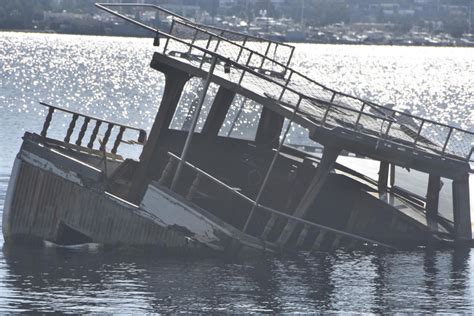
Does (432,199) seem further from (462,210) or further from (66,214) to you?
(66,214)

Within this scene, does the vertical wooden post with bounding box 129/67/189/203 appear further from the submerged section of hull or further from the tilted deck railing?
the submerged section of hull

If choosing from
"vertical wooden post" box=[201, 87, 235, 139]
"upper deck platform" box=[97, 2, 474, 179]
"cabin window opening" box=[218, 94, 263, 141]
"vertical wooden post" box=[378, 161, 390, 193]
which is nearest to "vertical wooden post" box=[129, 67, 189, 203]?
"upper deck platform" box=[97, 2, 474, 179]

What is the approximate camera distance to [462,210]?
38906 mm

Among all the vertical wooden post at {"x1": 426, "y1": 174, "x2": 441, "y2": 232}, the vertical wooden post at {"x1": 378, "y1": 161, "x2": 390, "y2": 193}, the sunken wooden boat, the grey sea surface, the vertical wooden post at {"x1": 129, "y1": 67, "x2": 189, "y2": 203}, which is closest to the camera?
the grey sea surface

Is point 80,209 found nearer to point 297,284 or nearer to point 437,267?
point 297,284

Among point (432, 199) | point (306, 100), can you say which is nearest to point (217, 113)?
point (306, 100)

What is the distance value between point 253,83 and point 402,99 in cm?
11069

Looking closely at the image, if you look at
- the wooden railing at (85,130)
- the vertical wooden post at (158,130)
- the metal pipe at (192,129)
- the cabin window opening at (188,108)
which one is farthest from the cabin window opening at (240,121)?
the metal pipe at (192,129)

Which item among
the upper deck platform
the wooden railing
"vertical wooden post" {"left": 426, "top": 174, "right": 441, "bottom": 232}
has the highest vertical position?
the upper deck platform

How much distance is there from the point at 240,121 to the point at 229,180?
1.84 metres

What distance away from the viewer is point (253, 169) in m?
39.7

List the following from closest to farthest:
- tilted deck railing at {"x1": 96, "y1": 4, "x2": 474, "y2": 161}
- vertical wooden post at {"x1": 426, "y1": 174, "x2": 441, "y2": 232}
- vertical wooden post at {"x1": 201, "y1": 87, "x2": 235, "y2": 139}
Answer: tilted deck railing at {"x1": 96, "y1": 4, "x2": 474, "y2": 161}, vertical wooden post at {"x1": 201, "y1": 87, "x2": 235, "y2": 139}, vertical wooden post at {"x1": 426, "y1": 174, "x2": 441, "y2": 232}

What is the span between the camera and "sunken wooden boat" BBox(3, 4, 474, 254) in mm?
36281

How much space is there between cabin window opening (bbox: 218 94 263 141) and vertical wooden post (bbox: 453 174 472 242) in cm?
578
